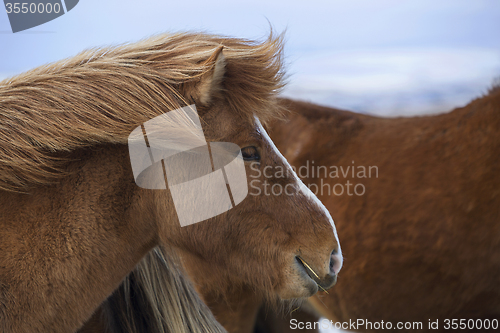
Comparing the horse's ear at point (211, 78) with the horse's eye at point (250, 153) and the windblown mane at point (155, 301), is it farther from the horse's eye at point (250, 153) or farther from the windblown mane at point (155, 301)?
the windblown mane at point (155, 301)

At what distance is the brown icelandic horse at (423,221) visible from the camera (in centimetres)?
207

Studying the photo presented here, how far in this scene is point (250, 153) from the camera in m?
1.03

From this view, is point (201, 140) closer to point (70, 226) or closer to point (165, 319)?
point (70, 226)

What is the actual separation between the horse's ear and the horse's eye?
0.52 ft

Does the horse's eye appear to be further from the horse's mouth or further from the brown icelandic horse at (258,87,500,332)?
the brown icelandic horse at (258,87,500,332)

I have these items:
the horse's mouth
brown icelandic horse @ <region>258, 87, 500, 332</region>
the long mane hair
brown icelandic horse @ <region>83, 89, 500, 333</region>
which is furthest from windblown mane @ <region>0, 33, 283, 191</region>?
brown icelandic horse @ <region>258, 87, 500, 332</region>

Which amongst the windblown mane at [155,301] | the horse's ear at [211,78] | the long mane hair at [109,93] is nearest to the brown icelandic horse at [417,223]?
the windblown mane at [155,301]

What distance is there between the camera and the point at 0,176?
0.85 m

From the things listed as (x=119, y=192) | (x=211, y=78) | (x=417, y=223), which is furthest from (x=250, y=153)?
(x=417, y=223)

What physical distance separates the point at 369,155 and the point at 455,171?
471mm

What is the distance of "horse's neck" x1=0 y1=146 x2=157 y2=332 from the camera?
0.86 m

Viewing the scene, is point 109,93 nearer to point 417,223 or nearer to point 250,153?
point 250,153

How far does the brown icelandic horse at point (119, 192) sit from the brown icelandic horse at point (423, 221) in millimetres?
1236

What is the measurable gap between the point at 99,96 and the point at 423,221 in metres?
1.84
